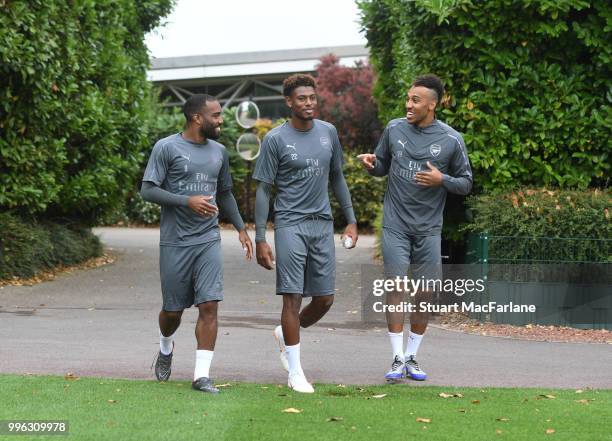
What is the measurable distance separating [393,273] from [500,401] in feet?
4.27

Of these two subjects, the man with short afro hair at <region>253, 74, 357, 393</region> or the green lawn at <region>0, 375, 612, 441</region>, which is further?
the man with short afro hair at <region>253, 74, 357, 393</region>

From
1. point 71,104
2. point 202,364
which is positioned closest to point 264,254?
point 202,364

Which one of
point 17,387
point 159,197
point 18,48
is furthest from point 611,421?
point 18,48

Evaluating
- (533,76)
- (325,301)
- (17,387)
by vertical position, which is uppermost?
(533,76)

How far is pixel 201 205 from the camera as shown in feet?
22.6

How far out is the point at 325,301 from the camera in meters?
7.37

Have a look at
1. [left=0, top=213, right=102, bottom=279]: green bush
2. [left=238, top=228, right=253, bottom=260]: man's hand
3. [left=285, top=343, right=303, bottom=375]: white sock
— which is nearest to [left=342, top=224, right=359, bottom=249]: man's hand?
[left=238, top=228, right=253, bottom=260]: man's hand

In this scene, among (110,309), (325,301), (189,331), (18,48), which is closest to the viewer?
(325,301)

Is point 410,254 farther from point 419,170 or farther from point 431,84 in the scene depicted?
point 431,84

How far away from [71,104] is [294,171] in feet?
27.6

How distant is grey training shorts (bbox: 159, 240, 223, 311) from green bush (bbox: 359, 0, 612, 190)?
499cm

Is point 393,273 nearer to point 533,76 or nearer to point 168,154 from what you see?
point 168,154

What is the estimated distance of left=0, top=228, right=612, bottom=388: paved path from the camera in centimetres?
788

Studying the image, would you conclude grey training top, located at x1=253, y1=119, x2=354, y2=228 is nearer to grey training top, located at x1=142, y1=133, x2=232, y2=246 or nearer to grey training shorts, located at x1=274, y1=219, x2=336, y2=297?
grey training shorts, located at x1=274, y1=219, x2=336, y2=297
